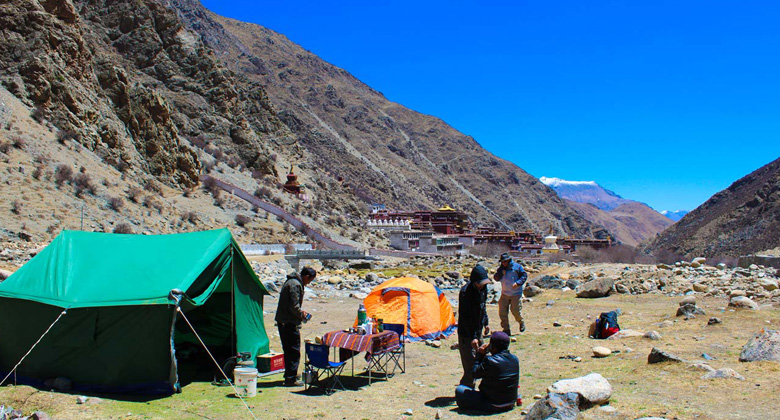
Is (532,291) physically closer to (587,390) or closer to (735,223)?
(587,390)

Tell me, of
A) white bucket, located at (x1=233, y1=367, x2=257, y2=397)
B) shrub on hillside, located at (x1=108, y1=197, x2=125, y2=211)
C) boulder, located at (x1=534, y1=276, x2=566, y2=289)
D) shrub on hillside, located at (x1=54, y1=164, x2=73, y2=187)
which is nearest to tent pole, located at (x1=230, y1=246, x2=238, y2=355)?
white bucket, located at (x1=233, y1=367, x2=257, y2=397)

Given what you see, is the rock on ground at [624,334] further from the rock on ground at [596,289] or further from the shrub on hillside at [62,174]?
the shrub on hillside at [62,174]

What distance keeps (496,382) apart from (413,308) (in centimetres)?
619

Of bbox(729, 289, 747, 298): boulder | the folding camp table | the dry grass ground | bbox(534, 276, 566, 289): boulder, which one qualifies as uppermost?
bbox(534, 276, 566, 289): boulder

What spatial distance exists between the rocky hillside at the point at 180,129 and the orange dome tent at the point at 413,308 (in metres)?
20.0

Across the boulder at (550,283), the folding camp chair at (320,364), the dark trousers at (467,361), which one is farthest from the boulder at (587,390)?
the boulder at (550,283)

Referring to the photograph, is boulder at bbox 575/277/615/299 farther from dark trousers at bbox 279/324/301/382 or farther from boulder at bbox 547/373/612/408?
dark trousers at bbox 279/324/301/382

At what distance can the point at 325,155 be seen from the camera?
5000 inches

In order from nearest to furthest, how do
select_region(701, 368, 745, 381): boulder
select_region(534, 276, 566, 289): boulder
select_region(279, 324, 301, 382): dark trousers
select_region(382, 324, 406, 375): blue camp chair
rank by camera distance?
1. select_region(701, 368, 745, 381): boulder
2. select_region(279, 324, 301, 382): dark trousers
3. select_region(382, 324, 406, 375): blue camp chair
4. select_region(534, 276, 566, 289): boulder

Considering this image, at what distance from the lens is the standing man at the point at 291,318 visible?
27.1 feet

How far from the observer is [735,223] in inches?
3248

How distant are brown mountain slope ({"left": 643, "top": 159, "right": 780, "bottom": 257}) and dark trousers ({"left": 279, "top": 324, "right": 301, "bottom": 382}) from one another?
2831 inches

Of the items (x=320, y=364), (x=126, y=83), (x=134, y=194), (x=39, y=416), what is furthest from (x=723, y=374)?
(x=126, y=83)

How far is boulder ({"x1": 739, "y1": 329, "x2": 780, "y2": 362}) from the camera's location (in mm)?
7973
